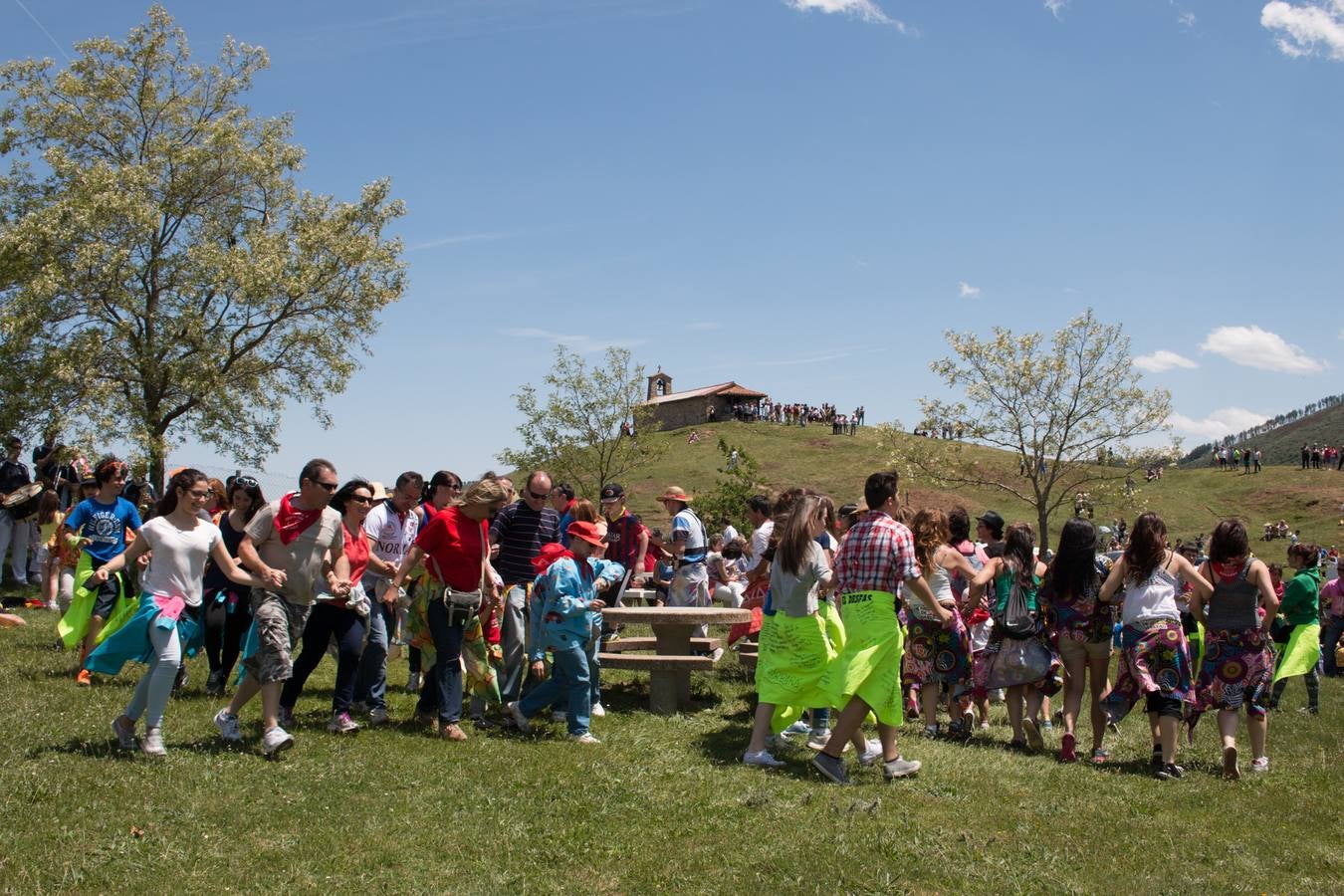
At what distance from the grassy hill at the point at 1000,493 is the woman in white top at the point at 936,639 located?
3491 centimetres

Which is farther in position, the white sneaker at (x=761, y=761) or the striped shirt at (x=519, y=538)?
the striped shirt at (x=519, y=538)

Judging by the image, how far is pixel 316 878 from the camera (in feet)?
15.1

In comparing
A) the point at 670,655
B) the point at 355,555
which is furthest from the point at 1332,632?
the point at 355,555

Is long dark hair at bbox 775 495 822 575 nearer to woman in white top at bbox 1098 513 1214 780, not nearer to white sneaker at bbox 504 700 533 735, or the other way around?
white sneaker at bbox 504 700 533 735

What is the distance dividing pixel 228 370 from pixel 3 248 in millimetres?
5254

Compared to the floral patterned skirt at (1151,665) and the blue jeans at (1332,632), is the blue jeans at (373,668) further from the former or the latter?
the blue jeans at (1332,632)

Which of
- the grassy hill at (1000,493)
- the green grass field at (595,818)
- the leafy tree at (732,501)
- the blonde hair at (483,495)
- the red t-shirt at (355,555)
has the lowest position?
the green grass field at (595,818)

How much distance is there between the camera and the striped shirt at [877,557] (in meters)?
6.75

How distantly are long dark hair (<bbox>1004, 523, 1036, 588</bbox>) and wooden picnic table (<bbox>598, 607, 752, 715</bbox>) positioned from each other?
86.3 inches

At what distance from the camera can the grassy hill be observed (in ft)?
161

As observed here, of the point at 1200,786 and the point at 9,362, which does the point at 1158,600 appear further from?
the point at 9,362

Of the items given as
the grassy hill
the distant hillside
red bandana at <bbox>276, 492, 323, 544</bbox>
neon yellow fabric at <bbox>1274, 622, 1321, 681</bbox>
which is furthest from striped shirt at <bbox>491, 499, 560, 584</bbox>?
the distant hillside

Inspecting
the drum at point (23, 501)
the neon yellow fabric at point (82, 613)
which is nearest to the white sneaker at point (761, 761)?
the neon yellow fabric at point (82, 613)

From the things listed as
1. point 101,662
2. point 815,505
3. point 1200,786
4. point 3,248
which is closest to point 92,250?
point 3,248
